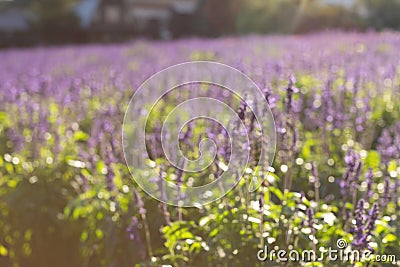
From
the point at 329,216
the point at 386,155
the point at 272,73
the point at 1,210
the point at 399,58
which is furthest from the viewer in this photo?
the point at 399,58

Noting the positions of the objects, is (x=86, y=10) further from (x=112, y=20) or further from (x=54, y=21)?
(x=54, y=21)

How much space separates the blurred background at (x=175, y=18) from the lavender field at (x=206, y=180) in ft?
33.3

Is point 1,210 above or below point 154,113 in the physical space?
below

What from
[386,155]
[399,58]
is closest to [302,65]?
[399,58]

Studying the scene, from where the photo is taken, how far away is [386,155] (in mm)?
3432

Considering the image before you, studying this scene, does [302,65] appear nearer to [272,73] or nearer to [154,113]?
[272,73]

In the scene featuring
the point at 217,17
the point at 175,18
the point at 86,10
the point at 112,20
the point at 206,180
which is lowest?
the point at 206,180

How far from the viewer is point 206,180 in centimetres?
355

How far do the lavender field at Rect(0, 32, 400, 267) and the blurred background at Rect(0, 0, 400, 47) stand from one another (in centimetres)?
1014

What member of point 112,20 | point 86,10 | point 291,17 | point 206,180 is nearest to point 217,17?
point 291,17

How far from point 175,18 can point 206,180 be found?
32.9m

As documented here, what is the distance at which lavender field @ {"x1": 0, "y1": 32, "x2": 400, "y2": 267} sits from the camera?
9.59ft

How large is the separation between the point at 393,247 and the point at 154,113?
255 cm

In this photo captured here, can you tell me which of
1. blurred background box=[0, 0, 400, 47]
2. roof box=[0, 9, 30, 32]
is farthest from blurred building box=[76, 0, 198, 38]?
roof box=[0, 9, 30, 32]
